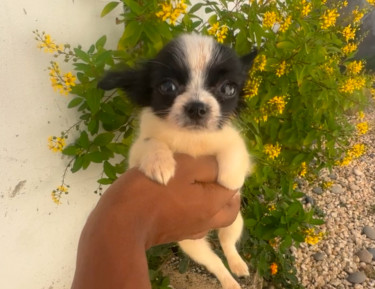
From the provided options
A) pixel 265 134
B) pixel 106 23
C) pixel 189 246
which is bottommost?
pixel 189 246

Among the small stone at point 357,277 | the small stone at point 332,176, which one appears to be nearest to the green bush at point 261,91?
the small stone at point 357,277

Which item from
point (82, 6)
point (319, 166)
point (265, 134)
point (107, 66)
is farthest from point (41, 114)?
point (319, 166)

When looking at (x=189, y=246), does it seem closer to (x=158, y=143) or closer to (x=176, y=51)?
(x=158, y=143)

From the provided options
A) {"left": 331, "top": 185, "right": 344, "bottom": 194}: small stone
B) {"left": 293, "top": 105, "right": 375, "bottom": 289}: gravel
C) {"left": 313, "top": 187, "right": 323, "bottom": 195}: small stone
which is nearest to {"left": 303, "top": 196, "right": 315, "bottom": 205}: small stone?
{"left": 293, "top": 105, "right": 375, "bottom": 289}: gravel

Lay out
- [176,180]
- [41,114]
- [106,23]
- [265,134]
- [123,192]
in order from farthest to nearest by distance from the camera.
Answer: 1. [265,134]
2. [106,23]
3. [41,114]
4. [176,180]
5. [123,192]

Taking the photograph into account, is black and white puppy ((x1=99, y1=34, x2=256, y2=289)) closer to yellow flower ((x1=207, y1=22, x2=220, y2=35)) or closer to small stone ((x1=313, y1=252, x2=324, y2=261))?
yellow flower ((x1=207, y1=22, x2=220, y2=35))

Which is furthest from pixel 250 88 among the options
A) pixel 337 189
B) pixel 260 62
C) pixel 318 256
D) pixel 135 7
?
pixel 337 189

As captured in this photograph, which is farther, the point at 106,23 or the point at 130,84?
the point at 106,23
